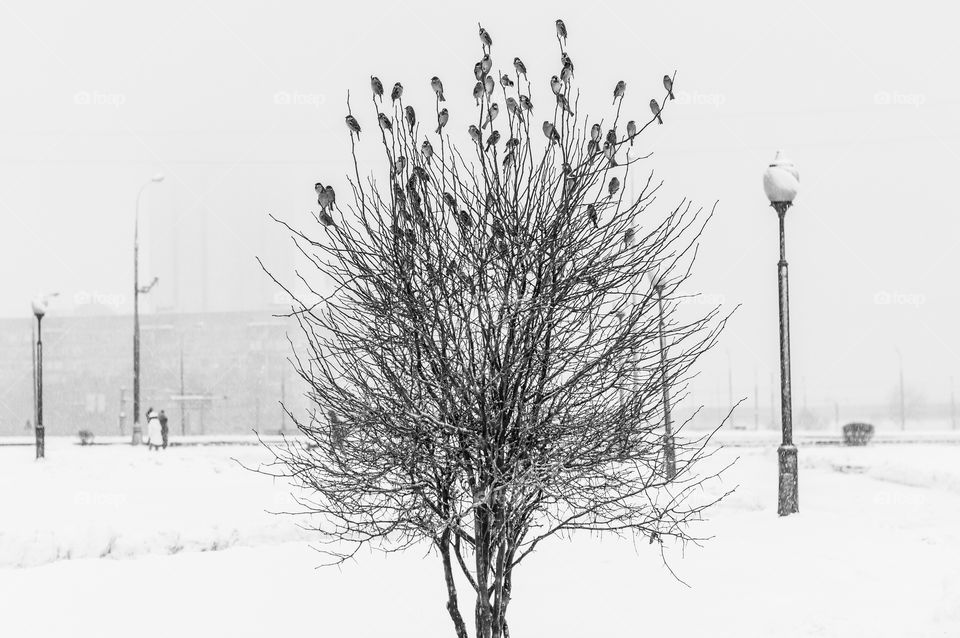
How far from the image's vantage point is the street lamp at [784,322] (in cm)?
1425

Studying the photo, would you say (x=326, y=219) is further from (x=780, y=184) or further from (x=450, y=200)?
(x=780, y=184)

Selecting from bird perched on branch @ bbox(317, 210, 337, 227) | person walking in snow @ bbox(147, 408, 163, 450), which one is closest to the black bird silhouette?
bird perched on branch @ bbox(317, 210, 337, 227)

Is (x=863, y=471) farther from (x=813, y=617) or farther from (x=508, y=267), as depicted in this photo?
(x=508, y=267)

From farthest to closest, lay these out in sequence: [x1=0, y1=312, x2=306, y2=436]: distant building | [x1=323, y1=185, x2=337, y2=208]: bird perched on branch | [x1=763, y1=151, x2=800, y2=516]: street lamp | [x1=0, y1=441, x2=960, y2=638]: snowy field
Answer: [x1=0, y1=312, x2=306, y2=436]: distant building, [x1=763, y1=151, x2=800, y2=516]: street lamp, [x1=0, y1=441, x2=960, y2=638]: snowy field, [x1=323, y1=185, x2=337, y2=208]: bird perched on branch

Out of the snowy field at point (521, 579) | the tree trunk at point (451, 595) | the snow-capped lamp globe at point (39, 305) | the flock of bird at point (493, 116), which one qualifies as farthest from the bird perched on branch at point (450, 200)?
the snow-capped lamp globe at point (39, 305)

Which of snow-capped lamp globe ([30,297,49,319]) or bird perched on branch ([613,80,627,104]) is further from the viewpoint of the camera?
snow-capped lamp globe ([30,297,49,319])

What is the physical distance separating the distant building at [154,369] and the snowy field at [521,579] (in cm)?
6401

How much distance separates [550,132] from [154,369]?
8150cm

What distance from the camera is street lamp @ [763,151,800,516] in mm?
14250

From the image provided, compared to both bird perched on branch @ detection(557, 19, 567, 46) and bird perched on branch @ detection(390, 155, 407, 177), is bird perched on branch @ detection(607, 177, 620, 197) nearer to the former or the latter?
bird perched on branch @ detection(557, 19, 567, 46)

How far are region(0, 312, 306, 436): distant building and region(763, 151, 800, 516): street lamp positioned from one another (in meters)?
66.6

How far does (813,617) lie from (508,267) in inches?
172

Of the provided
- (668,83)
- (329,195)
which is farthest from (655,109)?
(329,195)

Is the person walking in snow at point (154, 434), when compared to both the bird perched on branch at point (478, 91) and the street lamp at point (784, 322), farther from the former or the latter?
the bird perched on branch at point (478, 91)
